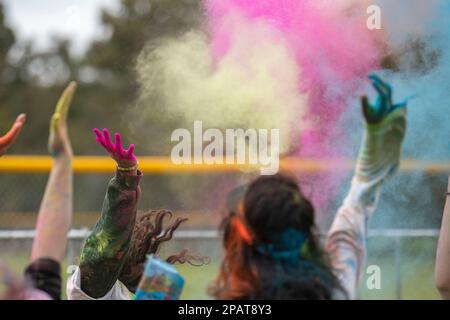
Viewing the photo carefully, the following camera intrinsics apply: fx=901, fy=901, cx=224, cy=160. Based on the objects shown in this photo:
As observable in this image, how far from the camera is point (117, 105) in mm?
21922

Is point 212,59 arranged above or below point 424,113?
above

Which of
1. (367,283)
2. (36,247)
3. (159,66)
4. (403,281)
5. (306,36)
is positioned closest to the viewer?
(306,36)

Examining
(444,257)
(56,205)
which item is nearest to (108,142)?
(444,257)

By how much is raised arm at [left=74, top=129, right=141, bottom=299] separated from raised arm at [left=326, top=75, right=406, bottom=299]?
732 millimetres

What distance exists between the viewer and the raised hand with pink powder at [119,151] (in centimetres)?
283

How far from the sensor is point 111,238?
9.83ft

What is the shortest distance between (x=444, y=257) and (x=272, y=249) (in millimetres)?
1338

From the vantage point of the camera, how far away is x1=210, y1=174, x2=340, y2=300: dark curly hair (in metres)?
2.43

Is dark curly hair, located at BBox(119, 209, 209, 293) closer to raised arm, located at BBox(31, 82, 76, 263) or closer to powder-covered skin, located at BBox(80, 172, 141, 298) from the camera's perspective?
powder-covered skin, located at BBox(80, 172, 141, 298)

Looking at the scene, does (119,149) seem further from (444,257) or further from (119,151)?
(444,257)

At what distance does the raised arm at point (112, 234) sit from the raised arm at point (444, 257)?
4.17ft

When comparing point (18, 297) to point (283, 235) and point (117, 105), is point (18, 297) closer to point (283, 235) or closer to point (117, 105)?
point (283, 235)

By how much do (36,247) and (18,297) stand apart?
2328mm

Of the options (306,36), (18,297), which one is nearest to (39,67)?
(306,36)
